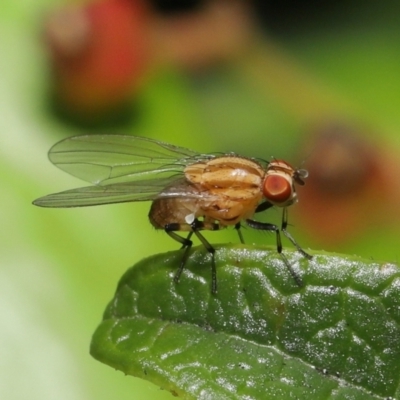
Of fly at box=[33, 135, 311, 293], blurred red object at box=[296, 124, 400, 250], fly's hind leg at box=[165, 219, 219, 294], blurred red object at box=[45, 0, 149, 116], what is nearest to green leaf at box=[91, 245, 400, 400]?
fly's hind leg at box=[165, 219, 219, 294]

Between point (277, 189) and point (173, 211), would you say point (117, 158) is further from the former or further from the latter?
point (277, 189)

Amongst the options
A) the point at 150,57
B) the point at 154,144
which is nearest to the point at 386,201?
the point at 154,144

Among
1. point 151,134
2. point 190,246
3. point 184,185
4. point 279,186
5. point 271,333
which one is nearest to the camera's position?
point 271,333

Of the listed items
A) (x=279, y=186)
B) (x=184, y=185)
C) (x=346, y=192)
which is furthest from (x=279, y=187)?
(x=346, y=192)

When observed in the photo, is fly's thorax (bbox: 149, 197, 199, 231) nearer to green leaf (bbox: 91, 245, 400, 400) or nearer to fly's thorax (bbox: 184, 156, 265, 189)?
fly's thorax (bbox: 184, 156, 265, 189)

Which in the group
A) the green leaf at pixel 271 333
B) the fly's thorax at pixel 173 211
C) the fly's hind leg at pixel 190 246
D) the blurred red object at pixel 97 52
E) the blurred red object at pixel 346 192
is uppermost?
the blurred red object at pixel 97 52

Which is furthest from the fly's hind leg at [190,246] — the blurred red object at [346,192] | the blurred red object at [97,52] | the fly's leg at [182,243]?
the blurred red object at [97,52]

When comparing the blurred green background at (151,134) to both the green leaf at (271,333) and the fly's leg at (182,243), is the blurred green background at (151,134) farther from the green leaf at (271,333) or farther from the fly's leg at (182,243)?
the green leaf at (271,333)
